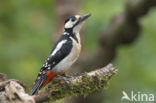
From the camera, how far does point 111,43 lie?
29.2 ft

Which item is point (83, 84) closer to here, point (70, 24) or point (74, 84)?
point (74, 84)

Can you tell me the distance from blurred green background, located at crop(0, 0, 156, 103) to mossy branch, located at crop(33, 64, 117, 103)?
4.09 m

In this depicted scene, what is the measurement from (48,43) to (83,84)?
566cm

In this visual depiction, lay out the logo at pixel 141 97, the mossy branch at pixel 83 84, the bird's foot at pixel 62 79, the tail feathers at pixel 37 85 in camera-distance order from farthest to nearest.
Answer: the logo at pixel 141 97 → the tail feathers at pixel 37 85 → the bird's foot at pixel 62 79 → the mossy branch at pixel 83 84

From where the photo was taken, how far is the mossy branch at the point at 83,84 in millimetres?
5031

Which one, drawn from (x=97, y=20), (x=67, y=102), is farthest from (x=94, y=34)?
(x=67, y=102)

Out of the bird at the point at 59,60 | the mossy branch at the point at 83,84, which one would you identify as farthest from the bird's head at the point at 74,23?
the mossy branch at the point at 83,84

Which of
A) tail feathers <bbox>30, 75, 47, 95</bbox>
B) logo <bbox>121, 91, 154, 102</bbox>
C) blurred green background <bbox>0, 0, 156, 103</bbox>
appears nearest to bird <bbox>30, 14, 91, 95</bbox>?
tail feathers <bbox>30, 75, 47, 95</bbox>

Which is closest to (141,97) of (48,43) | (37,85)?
(48,43)

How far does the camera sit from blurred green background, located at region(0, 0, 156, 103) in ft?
31.2

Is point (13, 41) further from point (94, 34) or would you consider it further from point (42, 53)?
point (94, 34)

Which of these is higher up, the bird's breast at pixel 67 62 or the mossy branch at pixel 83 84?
the bird's breast at pixel 67 62

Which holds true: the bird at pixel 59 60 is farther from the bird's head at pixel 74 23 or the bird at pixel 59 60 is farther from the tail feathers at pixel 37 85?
the bird's head at pixel 74 23

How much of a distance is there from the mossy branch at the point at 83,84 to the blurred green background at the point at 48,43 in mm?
4091
